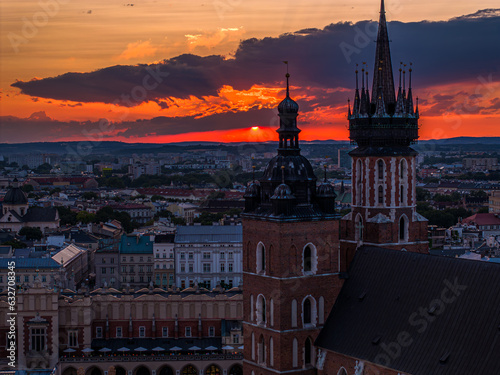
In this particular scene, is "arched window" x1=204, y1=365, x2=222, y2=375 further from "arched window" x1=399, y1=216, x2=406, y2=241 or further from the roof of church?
the roof of church

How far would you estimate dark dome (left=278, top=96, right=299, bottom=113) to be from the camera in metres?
55.6

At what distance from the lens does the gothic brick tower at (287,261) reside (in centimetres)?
5216

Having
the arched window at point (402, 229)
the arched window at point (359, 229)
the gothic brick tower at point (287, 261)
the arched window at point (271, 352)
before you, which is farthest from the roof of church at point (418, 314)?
the arched window at point (402, 229)

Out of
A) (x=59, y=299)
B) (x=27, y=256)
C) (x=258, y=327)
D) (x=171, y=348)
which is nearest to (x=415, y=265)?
(x=258, y=327)

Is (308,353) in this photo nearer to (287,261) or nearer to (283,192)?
(287,261)

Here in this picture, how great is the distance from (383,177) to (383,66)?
29.4 ft

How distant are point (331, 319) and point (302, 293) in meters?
2.54

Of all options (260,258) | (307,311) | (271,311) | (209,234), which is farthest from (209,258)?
(271,311)

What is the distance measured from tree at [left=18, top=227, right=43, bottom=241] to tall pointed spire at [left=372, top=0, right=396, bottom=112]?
127 meters

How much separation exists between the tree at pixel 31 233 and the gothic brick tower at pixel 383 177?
126 metres

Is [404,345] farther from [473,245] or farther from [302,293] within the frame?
[473,245]

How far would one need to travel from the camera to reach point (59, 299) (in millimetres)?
94812

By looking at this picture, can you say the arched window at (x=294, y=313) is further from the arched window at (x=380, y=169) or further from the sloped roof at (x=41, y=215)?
the sloped roof at (x=41, y=215)

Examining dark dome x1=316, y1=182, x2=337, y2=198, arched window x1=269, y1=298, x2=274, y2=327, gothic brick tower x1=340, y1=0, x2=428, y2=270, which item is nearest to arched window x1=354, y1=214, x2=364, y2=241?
gothic brick tower x1=340, y1=0, x2=428, y2=270
